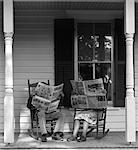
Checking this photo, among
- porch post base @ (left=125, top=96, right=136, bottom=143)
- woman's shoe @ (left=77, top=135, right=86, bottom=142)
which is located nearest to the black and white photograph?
woman's shoe @ (left=77, top=135, right=86, bottom=142)

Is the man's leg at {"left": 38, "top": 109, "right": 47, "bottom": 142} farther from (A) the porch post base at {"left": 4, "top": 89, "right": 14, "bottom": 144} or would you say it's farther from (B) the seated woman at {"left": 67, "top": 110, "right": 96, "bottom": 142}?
(A) the porch post base at {"left": 4, "top": 89, "right": 14, "bottom": 144}

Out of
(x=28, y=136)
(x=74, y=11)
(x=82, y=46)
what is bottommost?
(x=28, y=136)

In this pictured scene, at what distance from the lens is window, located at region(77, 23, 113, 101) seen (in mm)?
6992

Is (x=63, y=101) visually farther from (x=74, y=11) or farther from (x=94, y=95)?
(x=74, y=11)

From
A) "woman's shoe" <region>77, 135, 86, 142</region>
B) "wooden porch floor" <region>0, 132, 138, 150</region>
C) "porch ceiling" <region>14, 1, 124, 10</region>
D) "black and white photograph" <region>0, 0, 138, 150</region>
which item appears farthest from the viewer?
"black and white photograph" <region>0, 0, 138, 150</region>

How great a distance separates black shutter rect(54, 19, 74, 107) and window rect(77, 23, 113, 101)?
265mm

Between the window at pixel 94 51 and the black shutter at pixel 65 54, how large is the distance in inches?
10.4

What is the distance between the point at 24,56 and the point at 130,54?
7.68ft

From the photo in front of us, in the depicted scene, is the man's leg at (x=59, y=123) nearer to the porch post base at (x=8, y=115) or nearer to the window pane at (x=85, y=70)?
the porch post base at (x=8, y=115)

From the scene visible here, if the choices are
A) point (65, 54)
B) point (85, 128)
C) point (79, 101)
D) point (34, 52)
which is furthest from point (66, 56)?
point (85, 128)

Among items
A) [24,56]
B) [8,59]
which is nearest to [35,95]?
[8,59]

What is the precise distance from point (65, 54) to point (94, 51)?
64cm

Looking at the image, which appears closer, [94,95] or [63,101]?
[94,95]

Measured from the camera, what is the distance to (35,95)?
235 inches
